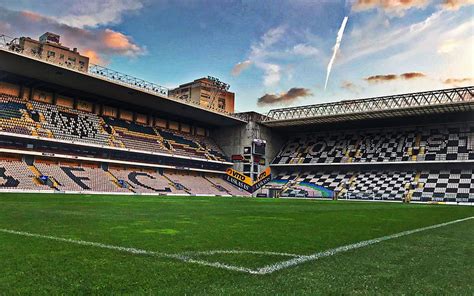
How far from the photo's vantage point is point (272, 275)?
3479 mm

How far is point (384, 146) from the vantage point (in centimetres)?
4381

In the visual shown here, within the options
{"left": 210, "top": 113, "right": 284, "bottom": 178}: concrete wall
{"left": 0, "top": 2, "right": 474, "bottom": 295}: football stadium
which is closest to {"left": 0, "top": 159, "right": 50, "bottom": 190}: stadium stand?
{"left": 0, "top": 2, "right": 474, "bottom": 295}: football stadium

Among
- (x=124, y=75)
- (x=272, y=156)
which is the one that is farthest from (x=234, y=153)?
(x=124, y=75)

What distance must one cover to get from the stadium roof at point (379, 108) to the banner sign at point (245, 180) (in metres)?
7.40

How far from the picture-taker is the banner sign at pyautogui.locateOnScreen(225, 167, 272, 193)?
147 ft

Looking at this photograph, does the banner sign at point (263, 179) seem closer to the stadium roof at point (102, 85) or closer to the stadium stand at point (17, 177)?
the stadium roof at point (102, 85)

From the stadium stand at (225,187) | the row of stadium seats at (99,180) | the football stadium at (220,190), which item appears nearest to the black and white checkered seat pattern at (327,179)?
the football stadium at (220,190)

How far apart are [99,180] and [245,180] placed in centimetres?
1932

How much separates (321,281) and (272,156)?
47.4m

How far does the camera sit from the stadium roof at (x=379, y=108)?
3638cm

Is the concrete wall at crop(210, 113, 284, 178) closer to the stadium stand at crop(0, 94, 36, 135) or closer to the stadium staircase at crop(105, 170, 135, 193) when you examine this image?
the stadium staircase at crop(105, 170, 135, 193)

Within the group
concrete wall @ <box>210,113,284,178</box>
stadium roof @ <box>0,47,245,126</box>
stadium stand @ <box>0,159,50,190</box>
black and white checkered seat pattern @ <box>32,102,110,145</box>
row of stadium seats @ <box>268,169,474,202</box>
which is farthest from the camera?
concrete wall @ <box>210,113,284,178</box>

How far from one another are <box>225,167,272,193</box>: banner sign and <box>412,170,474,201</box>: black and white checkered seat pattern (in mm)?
18143

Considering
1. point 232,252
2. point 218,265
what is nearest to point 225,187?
point 232,252
